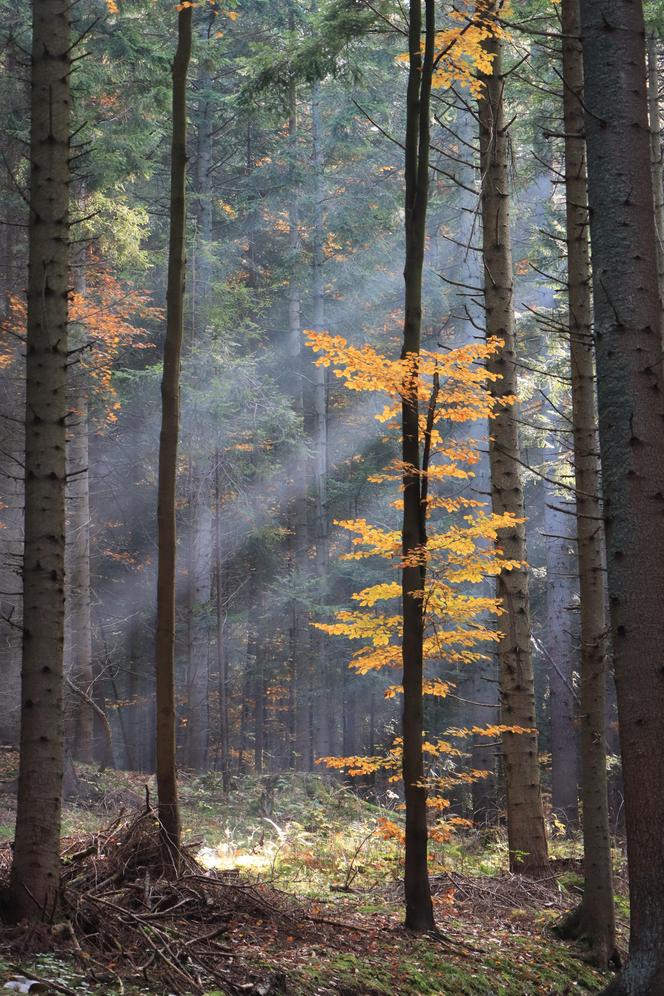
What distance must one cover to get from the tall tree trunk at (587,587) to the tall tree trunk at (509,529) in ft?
3.60

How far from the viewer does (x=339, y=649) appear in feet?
84.6

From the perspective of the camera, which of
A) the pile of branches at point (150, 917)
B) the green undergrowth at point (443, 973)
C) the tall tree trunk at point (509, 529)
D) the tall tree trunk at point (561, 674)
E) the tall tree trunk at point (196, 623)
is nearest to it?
the pile of branches at point (150, 917)

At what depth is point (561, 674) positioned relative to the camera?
15289 mm

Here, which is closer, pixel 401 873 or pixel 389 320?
pixel 401 873

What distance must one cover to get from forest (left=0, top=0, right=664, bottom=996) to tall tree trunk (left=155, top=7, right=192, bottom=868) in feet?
0.11

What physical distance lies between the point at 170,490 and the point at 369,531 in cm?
179

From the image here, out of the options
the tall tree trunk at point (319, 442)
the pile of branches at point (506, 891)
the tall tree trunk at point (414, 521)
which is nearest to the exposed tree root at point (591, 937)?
the pile of branches at point (506, 891)

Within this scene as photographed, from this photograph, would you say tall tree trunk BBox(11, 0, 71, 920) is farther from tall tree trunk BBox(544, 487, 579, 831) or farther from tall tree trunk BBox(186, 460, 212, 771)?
tall tree trunk BBox(186, 460, 212, 771)

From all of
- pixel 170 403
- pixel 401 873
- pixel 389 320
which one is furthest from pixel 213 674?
pixel 170 403

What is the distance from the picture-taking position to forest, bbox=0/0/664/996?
502 centimetres

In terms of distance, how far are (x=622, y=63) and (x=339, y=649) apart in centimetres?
2197

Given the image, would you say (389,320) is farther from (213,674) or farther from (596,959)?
(596,959)

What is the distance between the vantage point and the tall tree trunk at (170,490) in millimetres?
7074

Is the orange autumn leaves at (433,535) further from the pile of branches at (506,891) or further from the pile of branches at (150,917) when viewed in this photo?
the pile of branches at (150,917)
